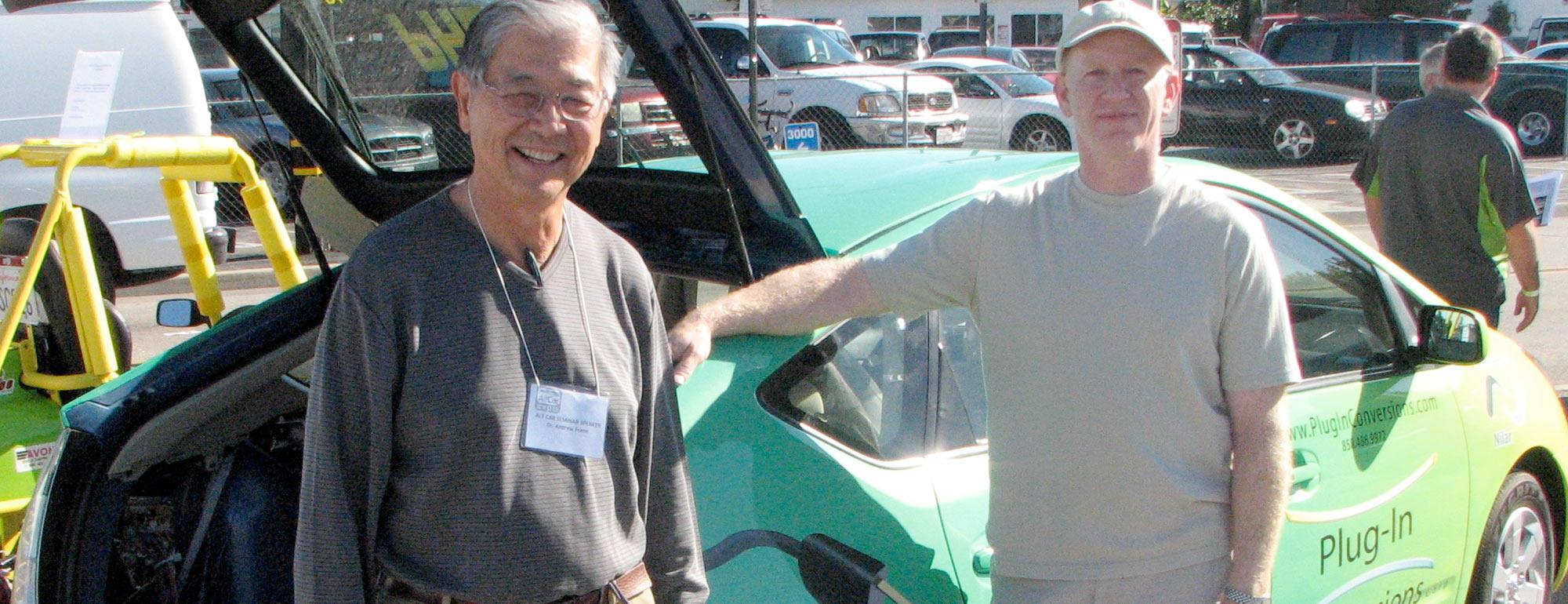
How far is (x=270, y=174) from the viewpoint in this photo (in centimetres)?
1147

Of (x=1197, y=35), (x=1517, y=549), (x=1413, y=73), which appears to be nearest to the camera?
(x=1517, y=549)

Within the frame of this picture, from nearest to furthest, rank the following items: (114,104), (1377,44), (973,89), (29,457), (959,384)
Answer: (959,384), (29,457), (114,104), (973,89), (1377,44)

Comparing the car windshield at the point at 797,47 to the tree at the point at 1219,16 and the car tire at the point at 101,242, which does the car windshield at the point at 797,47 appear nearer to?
the car tire at the point at 101,242

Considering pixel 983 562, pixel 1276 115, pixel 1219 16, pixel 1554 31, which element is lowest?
pixel 1219 16

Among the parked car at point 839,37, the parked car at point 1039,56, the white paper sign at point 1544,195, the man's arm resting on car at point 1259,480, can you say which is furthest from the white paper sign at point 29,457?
the parked car at point 1039,56

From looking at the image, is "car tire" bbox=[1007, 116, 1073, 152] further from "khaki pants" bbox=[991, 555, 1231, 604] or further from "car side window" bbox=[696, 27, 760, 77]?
"khaki pants" bbox=[991, 555, 1231, 604]

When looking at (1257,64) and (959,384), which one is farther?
(1257,64)

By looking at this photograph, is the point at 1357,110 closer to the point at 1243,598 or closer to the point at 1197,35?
the point at 1197,35

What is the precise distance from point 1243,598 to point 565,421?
115cm

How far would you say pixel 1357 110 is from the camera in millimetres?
17969

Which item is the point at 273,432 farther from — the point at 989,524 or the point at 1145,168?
the point at 1145,168

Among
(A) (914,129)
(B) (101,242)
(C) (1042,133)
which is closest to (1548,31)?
(C) (1042,133)

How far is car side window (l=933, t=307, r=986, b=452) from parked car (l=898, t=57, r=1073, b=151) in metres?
14.0

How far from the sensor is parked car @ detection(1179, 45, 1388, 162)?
18.1 meters
